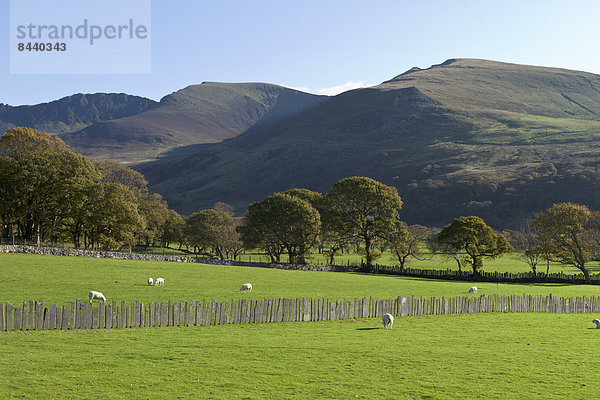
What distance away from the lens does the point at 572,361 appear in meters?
21.1

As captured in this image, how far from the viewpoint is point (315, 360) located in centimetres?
2003

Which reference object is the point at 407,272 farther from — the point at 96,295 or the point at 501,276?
the point at 96,295

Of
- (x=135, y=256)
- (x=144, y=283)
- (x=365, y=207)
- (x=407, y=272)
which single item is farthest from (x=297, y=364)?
(x=365, y=207)

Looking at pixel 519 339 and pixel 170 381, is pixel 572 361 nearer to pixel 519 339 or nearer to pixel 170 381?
pixel 519 339

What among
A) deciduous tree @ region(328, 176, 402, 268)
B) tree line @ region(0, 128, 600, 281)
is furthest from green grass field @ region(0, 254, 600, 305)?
deciduous tree @ region(328, 176, 402, 268)

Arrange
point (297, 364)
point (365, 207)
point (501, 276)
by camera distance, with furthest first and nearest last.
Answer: point (365, 207) → point (501, 276) → point (297, 364)

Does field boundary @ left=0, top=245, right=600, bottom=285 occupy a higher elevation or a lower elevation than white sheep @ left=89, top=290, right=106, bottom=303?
lower

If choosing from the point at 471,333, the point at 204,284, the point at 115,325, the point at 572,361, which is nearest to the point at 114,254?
the point at 204,284

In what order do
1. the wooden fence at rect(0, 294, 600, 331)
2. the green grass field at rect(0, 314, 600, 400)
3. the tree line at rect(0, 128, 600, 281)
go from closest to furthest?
1. the green grass field at rect(0, 314, 600, 400)
2. the wooden fence at rect(0, 294, 600, 331)
3. the tree line at rect(0, 128, 600, 281)

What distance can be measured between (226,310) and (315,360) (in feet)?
31.3

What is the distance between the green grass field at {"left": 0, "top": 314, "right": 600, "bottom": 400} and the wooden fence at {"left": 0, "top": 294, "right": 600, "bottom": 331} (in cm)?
82

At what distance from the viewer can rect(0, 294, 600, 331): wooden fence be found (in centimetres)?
2416

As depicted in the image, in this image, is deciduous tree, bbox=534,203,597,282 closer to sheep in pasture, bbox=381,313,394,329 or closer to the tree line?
the tree line

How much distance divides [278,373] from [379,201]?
234 feet
